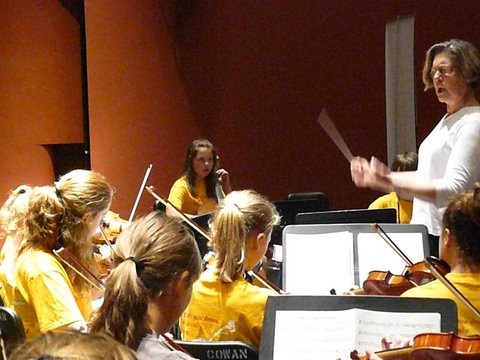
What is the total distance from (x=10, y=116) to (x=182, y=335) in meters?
3.22

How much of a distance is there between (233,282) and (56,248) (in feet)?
1.68

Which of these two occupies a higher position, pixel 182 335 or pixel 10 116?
pixel 10 116

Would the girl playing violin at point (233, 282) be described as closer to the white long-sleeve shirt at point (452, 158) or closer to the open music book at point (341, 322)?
the open music book at point (341, 322)

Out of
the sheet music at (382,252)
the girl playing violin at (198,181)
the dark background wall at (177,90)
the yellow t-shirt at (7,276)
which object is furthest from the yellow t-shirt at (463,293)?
the dark background wall at (177,90)

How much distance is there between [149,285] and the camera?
1519 mm

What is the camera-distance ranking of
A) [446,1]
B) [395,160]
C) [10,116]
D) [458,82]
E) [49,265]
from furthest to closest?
[10,116] < [446,1] < [395,160] < [458,82] < [49,265]

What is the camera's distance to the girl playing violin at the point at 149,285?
1453 millimetres

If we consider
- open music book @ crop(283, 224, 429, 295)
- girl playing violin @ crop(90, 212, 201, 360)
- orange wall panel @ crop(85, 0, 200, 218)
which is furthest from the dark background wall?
girl playing violin @ crop(90, 212, 201, 360)

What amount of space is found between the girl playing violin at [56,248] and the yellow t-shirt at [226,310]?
0.30 m

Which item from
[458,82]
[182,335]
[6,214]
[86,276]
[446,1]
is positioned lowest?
[182,335]

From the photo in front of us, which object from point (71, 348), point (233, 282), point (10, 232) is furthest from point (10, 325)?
point (71, 348)

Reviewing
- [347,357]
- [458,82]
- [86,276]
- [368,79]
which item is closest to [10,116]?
[368,79]

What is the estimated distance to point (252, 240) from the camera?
7.14 feet

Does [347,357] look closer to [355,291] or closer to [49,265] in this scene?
[355,291]
